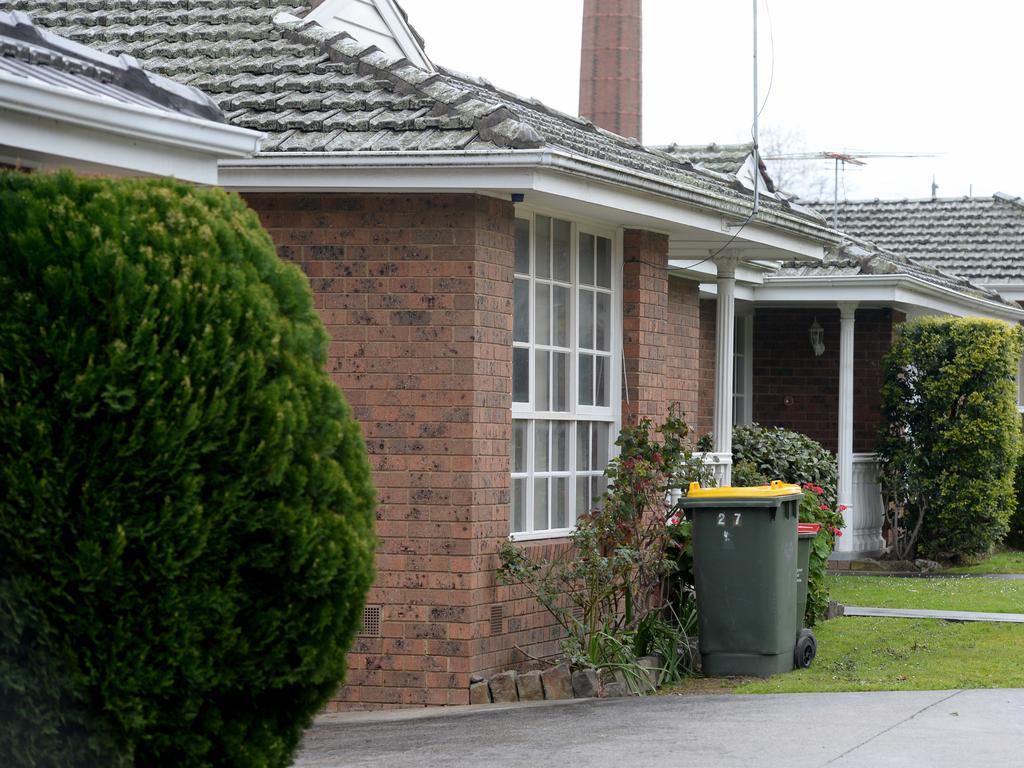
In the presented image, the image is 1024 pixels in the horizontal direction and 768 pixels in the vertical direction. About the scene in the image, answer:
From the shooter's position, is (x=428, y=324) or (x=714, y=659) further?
(x=714, y=659)

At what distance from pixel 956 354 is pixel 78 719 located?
45.5 feet

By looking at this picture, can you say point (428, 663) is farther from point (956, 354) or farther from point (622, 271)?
point (956, 354)

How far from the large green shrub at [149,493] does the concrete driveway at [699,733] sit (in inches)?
98.9

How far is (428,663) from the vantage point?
909 centimetres

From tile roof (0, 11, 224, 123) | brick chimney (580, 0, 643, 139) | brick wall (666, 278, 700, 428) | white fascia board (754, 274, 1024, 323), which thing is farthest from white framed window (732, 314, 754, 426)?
tile roof (0, 11, 224, 123)

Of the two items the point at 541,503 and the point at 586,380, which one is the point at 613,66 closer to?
the point at 586,380

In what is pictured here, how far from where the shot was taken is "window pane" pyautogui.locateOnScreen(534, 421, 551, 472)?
10055mm

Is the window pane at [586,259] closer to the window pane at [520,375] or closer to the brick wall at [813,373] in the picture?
the window pane at [520,375]

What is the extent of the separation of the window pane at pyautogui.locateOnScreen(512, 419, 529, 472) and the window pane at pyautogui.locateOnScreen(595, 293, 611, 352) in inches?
42.3

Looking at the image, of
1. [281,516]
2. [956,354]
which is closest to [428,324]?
[281,516]

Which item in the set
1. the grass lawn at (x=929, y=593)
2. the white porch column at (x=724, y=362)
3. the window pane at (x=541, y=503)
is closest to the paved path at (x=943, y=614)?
the grass lawn at (x=929, y=593)

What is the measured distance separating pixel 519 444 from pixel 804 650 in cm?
239

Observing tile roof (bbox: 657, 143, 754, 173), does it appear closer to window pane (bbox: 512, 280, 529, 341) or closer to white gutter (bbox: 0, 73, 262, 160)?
window pane (bbox: 512, 280, 529, 341)

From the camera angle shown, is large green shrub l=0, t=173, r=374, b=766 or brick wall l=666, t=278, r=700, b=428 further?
brick wall l=666, t=278, r=700, b=428
